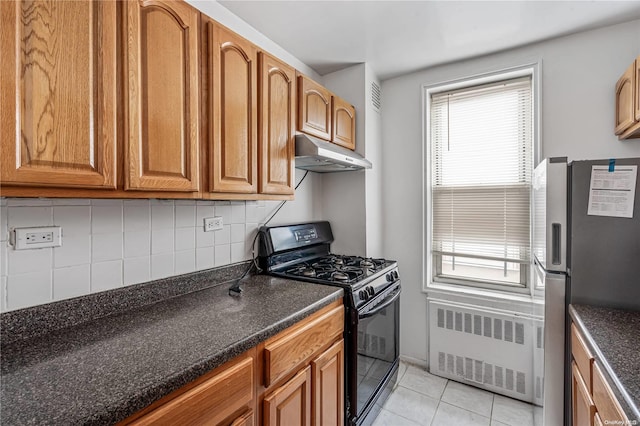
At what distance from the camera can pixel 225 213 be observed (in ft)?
5.78

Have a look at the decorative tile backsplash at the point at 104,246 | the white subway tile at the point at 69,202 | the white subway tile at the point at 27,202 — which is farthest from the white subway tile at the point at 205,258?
the white subway tile at the point at 27,202

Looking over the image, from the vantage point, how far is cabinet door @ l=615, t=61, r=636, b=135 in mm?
1550

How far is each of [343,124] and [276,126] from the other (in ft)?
2.49

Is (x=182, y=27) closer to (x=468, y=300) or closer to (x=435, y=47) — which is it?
(x=435, y=47)

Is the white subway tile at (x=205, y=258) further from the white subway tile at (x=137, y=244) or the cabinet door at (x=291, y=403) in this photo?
the cabinet door at (x=291, y=403)

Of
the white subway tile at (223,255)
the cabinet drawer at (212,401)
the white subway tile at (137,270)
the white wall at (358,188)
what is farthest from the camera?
the white wall at (358,188)

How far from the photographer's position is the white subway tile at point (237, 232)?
1808 millimetres

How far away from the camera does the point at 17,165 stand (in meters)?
0.78

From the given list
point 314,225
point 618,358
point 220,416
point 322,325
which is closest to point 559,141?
point 618,358

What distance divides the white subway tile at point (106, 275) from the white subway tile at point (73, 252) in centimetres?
5

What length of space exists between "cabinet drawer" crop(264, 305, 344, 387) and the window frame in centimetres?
123

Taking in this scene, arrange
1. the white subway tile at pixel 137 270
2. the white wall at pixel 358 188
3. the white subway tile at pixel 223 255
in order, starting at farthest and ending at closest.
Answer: the white wall at pixel 358 188 → the white subway tile at pixel 223 255 → the white subway tile at pixel 137 270

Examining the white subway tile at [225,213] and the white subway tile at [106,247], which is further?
the white subway tile at [225,213]

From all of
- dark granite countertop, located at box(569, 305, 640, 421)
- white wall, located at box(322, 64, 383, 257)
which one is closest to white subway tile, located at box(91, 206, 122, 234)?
white wall, located at box(322, 64, 383, 257)
